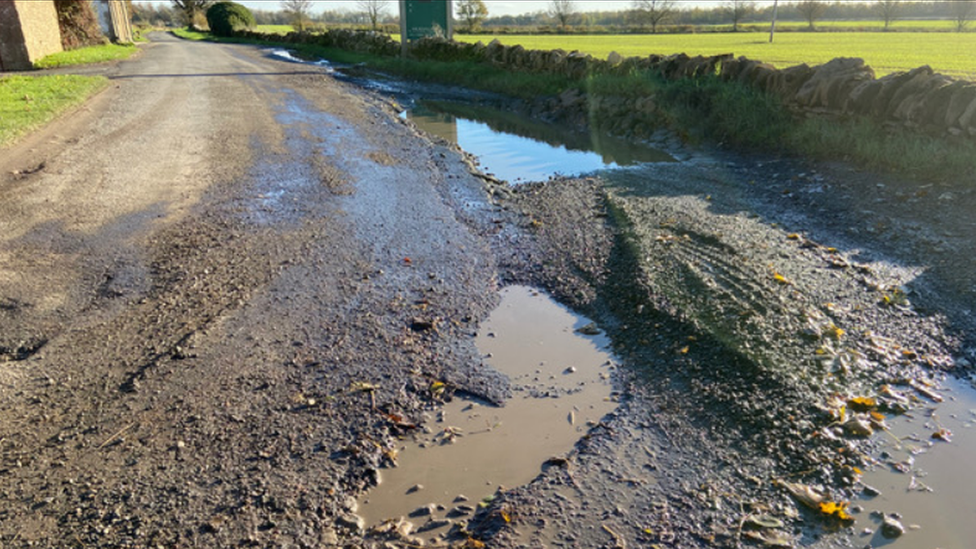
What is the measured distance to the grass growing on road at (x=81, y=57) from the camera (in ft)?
75.8

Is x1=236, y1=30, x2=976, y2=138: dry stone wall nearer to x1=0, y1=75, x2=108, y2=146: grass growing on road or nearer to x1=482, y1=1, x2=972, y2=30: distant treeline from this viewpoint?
x1=0, y1=75, x2=108, y2=146: grass growing on road

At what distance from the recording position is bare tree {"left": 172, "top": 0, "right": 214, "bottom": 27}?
2808 inches

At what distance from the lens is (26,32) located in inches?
875

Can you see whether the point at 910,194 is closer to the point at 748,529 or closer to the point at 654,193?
the point at 654,193

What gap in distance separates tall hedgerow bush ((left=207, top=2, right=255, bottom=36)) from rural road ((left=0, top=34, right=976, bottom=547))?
1978 inches

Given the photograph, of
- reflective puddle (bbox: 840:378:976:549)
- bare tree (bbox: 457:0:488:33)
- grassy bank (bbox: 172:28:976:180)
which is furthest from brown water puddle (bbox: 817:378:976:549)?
bare tree (bbox: 457:0:488:33)

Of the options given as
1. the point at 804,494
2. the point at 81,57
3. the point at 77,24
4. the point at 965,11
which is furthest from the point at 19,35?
the point at 965,11

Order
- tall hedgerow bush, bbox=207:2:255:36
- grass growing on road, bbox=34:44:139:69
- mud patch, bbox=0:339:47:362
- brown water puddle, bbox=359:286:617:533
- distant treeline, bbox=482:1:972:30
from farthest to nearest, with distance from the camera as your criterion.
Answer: distant treeline, bbox=482:1:972:30, tall hedgerow bush, bbox=207:2:255:36, grass growing on road, bbox=34:44:139:69, mud patch, bbox=0:339:47:362, brown water puddle, bbox=359:286:617:533

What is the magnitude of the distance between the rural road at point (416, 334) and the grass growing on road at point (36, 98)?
2.85 metres

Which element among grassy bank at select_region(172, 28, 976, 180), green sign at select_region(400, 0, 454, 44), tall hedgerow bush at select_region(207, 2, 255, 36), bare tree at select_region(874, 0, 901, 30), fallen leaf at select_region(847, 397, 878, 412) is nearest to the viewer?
fallen leaf at select_region(847, 397, 878, 412)

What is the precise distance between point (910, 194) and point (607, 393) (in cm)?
541

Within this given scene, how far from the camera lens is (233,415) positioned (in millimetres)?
3840

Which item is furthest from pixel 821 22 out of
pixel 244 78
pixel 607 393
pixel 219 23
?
pixel 607 393

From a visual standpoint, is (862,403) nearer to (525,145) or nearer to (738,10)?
(525,145)
